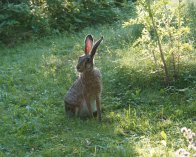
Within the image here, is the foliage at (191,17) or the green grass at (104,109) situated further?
the foliage at (191,17)

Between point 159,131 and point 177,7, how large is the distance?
6.63ft

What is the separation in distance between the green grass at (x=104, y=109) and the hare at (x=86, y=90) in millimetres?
190

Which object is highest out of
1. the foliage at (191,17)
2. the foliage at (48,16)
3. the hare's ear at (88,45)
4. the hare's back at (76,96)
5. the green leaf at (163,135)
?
the foliage at (48,16)

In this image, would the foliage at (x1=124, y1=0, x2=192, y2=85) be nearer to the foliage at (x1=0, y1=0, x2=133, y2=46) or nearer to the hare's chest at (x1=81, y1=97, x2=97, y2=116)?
the hare's chest at (x1=81, y1=97, x2=97, y2=116)

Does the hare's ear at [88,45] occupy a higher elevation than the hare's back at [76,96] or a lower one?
higher

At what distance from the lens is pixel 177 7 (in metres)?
6.66

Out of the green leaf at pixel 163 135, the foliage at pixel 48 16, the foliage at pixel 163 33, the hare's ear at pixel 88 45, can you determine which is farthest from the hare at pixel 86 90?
the foliage at pixel 48 16

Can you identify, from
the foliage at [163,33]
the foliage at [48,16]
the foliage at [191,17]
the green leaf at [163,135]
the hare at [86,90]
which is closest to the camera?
the green leaf at [163,135]

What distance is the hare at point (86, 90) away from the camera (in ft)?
19.9

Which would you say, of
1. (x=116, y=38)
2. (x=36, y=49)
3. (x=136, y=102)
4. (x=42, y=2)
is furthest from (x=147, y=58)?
(x=42, y=2)

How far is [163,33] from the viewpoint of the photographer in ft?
22.4

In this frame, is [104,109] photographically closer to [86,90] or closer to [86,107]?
[86,107]

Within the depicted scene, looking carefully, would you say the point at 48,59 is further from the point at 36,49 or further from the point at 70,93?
the point at 70,93

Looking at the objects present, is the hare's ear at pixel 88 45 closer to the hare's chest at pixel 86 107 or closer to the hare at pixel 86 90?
the hare at pixel 86 90
